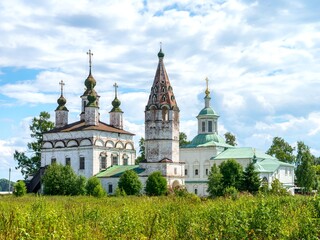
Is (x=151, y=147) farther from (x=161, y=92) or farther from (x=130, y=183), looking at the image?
(x=161, y=92)

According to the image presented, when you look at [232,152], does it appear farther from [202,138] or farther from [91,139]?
[91,139]

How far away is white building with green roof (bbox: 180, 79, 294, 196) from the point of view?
52.0 m

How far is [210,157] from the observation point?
177 feet

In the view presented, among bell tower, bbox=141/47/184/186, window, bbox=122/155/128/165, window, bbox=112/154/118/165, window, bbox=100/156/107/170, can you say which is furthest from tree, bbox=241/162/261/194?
window, bbox=122/155/128/165

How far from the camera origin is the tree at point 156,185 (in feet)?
140

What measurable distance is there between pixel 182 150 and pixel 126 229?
1813 inches

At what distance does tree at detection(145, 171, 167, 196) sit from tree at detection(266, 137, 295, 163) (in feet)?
78.0

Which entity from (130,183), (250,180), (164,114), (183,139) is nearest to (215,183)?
(250,180)

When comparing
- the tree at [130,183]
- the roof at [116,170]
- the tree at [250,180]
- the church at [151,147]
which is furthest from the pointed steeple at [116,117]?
the tree at [250,180]

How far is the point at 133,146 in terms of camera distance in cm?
5466

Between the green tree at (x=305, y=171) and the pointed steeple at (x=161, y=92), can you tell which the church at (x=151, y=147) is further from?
the green tree at (x=305, y=171)

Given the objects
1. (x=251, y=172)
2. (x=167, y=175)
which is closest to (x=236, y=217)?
(x=251, y=172)

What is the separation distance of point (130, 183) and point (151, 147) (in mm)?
4558

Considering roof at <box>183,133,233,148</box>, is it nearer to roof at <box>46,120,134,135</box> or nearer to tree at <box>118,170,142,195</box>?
roof at <box>46,120,134,135</box>
